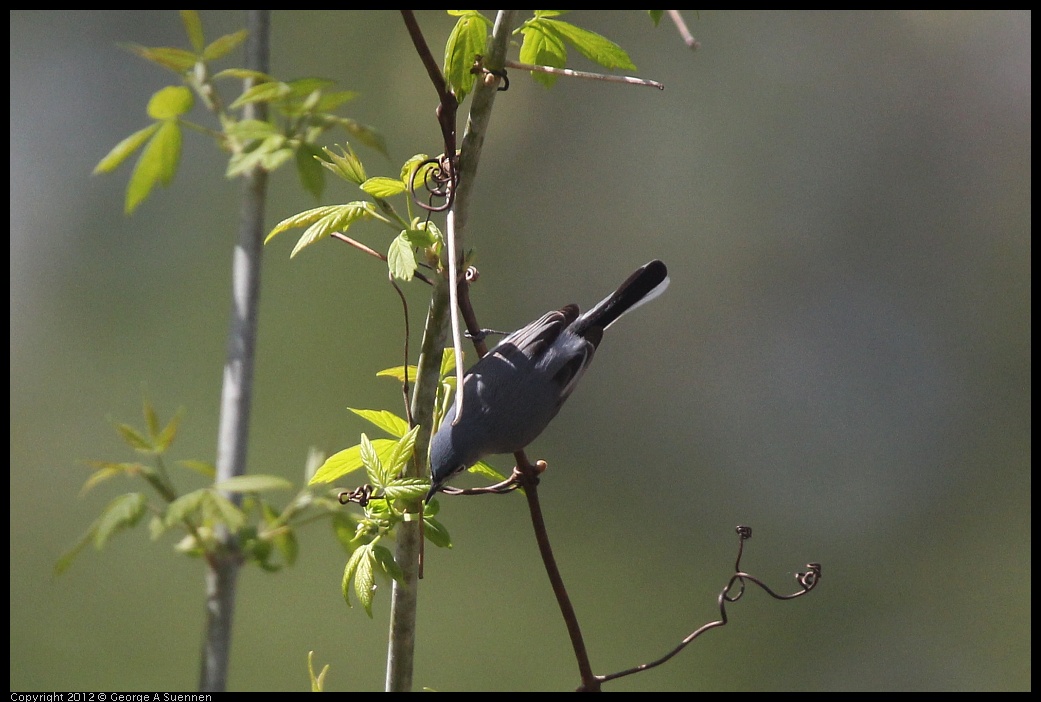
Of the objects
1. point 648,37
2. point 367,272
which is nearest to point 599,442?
point 367,272

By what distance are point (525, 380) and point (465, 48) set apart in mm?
533

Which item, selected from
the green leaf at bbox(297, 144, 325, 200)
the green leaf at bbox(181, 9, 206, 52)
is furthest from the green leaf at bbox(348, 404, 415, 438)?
the green leaf at bbox(181, 9, 206, 52)

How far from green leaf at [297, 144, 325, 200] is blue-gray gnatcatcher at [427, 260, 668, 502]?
300 mm

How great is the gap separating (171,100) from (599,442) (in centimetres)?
168

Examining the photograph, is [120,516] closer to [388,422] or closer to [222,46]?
[388,422]

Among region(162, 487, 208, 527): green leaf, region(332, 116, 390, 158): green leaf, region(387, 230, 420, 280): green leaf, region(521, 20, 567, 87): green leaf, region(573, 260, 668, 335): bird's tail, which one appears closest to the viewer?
region(387, 230, 420, 280): green leaf

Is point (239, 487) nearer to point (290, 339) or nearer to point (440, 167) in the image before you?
point (440, 167)

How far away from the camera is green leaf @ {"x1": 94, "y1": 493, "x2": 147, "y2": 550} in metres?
0.95

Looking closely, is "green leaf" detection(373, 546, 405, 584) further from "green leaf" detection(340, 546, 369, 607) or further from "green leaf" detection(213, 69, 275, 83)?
"green leaf" detection(213, 69, 275, 83)

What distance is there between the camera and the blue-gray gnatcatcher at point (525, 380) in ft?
3.50

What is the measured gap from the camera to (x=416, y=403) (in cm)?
79

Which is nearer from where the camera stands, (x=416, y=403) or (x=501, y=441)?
(x=416, y=403)

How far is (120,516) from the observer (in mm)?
950
